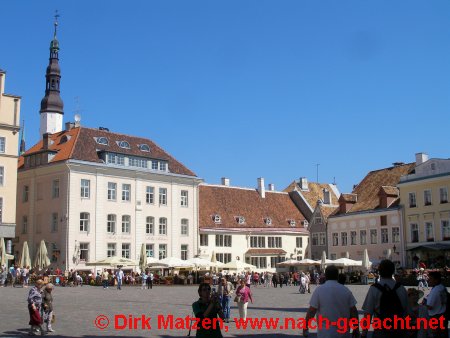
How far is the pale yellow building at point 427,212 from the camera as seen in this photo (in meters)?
51.4

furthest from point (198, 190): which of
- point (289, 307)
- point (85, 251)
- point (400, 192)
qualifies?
point (289, 307)

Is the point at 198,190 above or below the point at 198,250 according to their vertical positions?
above

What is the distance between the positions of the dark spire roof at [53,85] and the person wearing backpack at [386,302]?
7899 centimetres

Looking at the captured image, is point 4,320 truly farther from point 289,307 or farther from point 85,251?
point 85,251

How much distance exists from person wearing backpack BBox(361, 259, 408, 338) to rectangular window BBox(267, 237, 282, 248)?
59.9 m

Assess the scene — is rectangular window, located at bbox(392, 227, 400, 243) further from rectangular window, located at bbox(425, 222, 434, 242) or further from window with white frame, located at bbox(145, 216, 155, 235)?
window with white frame, located at bbox(145, 216, 155, 235)

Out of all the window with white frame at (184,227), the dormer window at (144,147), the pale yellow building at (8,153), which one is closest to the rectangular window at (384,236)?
the window with white frame at (184,227)

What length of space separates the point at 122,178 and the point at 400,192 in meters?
25.0

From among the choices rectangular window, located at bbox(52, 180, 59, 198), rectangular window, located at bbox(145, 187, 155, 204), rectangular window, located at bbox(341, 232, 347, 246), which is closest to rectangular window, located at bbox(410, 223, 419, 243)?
rectangular window, located at bbox(341, 232, 347, 246)

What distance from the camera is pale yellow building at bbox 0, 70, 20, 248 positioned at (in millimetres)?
48281

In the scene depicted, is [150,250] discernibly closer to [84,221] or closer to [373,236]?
[84,221]

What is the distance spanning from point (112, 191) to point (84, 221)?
4.06 m

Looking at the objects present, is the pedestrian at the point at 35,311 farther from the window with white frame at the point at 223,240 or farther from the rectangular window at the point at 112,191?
the window with white frame at the point at 223,240

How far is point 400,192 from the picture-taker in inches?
2237
